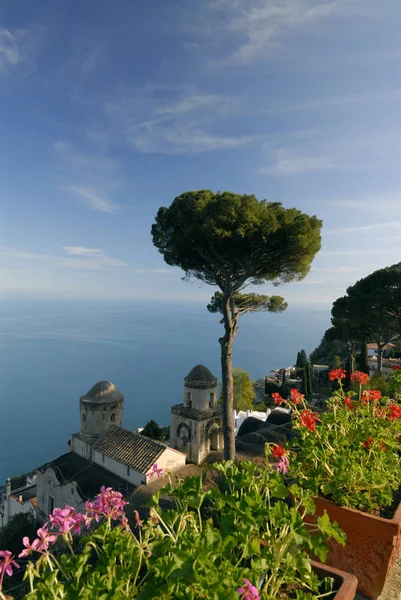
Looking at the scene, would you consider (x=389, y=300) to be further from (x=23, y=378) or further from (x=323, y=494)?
(x=23, y=378)

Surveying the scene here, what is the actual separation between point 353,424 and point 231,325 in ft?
34.5

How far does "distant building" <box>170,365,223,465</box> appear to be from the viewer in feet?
60.2

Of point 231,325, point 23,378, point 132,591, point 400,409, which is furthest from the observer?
point 23,378

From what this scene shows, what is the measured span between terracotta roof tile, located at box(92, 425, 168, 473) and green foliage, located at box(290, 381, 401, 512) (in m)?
Result: 13.7

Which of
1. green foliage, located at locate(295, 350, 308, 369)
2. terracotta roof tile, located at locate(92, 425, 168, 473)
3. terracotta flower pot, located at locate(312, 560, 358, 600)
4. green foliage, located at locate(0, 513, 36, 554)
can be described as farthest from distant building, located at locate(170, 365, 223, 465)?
green foliage, located at locate(295, 350, 308, 369)

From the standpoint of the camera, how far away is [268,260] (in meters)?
15.1

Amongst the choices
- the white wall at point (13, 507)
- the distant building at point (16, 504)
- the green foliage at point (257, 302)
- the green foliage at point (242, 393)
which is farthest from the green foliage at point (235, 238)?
the green foliage at point (242, 393)

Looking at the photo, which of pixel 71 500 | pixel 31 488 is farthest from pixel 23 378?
pixel 71 500

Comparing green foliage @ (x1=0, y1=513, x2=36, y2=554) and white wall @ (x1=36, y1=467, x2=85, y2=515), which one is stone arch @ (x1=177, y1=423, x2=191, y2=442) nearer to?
white wall @ (x1=36, y1=467, x2=85, y2=515)

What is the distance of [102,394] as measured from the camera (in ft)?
67.1

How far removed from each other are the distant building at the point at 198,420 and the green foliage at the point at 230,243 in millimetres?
4524

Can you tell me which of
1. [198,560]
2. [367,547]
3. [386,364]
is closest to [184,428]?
[367,547]

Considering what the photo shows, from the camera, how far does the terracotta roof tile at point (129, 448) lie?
16203 millimetres

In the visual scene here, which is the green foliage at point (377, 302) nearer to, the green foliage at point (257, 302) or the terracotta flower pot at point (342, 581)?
the green foliage at point (257, 302)
